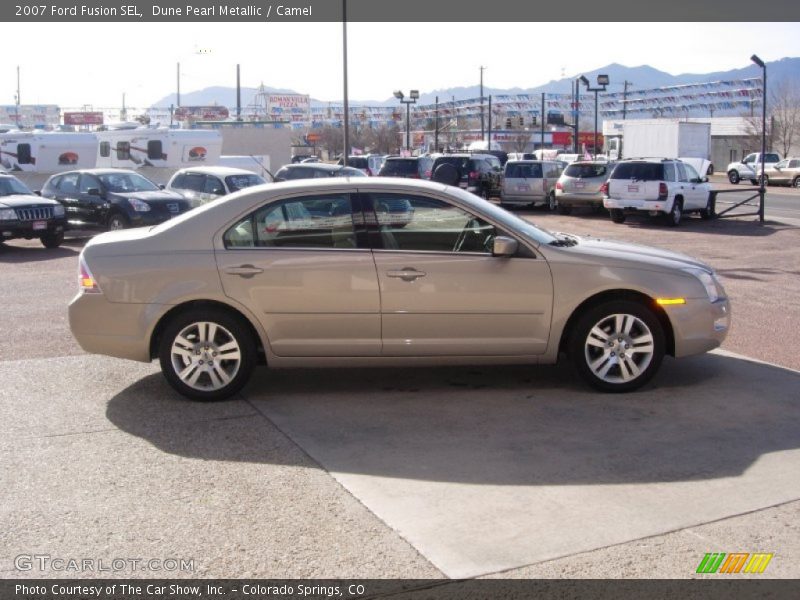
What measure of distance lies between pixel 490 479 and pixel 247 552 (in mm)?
1585

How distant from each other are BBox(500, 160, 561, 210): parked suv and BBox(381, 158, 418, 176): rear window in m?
2.92

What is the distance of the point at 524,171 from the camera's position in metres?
29.4

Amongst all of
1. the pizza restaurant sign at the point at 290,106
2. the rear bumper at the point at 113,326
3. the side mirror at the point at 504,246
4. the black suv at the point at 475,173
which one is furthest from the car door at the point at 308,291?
the pizza restaurant sign at the point at 290,106

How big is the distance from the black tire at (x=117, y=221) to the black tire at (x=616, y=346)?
14945 millimetres

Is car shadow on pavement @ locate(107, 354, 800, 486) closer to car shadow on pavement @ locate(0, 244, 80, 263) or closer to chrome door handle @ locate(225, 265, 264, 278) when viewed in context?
chrome door handle @ locate(225, 265, 264, 278)

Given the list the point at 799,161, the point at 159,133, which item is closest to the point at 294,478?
the point at 159,133

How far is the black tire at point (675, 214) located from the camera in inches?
933

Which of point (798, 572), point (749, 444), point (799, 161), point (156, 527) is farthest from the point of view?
point (799, 161)

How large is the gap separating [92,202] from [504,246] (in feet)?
51.7

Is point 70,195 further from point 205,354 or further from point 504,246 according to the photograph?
point 504,246

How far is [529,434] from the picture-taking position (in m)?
6.18

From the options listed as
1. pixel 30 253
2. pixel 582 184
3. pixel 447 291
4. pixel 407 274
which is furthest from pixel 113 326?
pixel 582 184

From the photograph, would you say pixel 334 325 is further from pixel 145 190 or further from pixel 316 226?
pixel 145 190

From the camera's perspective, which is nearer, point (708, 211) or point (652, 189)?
point (652, 189)
